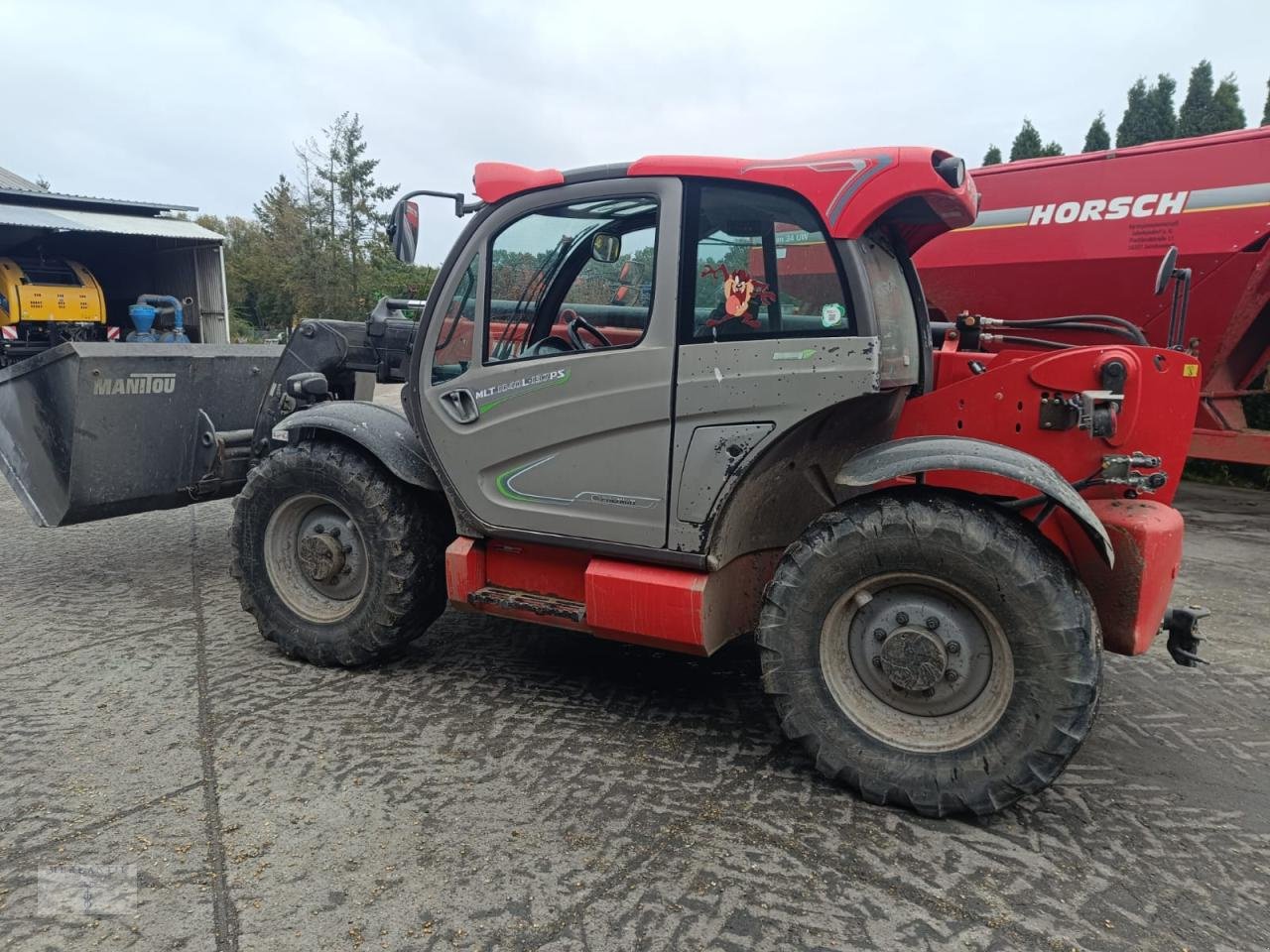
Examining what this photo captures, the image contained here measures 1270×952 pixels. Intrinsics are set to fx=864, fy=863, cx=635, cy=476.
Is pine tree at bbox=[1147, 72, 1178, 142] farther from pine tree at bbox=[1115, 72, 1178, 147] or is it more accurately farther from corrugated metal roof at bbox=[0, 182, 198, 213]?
corrugated metal roof at bbox=[0, 182, 198, 213]

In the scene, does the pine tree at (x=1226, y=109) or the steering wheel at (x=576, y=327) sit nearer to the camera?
the steering wheel at (x=576, y=327)

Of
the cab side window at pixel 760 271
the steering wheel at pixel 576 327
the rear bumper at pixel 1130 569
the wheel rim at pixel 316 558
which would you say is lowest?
the wheel rim at pixel 316 558

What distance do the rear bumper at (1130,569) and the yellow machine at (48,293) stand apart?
16919mm

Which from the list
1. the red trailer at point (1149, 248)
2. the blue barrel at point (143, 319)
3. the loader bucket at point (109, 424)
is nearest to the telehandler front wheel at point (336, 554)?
the loader bucket at point (109, 424)

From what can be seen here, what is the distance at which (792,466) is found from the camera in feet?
10.6

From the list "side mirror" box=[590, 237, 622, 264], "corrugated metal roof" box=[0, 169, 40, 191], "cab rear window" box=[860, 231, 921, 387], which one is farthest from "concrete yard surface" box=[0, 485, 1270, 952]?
"corrugated metal roof" box=[0, 169, 40, 191]

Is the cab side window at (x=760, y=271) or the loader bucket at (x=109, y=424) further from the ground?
the cab side window at (x=760, y=271)

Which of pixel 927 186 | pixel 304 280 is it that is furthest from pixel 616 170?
pixel 304 280

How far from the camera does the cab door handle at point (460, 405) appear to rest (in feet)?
11.6

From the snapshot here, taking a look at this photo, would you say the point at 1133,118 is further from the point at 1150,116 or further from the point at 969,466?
the point at 969,466

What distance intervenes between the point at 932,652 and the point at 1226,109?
23715 millimetres

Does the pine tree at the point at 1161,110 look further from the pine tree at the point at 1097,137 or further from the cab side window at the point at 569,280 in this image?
the cab side window at the point at 569,280

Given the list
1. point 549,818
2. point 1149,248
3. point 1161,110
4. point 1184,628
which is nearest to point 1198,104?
point 1161,110

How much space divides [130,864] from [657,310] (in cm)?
239
